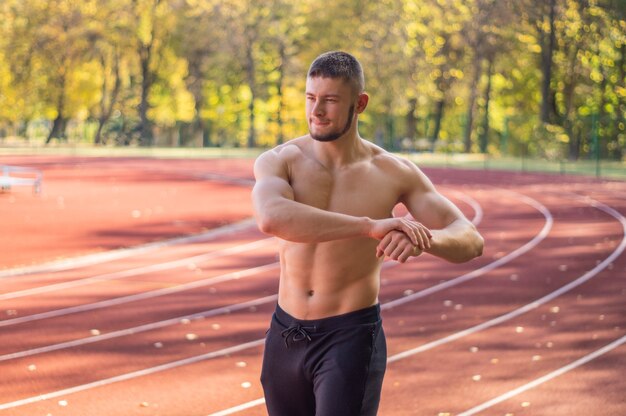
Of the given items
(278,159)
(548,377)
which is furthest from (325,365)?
(548,377)

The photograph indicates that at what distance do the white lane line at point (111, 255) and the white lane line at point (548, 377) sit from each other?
6.83 m

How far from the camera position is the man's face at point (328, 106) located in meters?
3.15

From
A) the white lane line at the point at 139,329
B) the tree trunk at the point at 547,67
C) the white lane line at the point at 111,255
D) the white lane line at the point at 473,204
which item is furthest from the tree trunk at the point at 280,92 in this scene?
the white lane line at the point at 139,329

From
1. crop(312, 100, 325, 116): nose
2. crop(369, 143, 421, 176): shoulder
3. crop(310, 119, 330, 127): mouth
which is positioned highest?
crop(312, 100, 325, 116): nose

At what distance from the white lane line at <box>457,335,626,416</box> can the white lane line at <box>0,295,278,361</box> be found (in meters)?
3.35

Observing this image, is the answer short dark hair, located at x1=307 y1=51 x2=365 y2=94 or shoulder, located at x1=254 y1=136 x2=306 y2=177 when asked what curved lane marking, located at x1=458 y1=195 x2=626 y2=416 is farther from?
short dark hair, located at x1=307 y1=51 x2=365 y2=94

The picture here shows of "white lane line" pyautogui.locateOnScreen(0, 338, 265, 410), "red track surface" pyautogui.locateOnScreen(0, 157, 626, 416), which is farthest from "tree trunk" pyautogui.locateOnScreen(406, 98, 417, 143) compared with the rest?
"white lane line" pyautogui.locateOnScreen(0, 338, 265, 410)

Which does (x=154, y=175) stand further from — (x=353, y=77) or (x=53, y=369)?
(x=353, y=77)

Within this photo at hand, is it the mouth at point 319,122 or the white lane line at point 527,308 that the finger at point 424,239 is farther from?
the white lane line at point 527,308

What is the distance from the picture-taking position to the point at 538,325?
980 centimetres

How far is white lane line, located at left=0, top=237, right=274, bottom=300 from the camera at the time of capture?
11.1m

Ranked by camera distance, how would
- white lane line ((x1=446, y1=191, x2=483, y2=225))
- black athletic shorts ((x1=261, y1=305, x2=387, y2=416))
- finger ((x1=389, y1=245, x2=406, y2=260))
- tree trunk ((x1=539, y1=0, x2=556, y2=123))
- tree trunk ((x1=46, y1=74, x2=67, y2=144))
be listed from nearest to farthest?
finger ((x1=389, y1=245, x2=406, y2=260))
black athletic shorts ((x1=261, y1=305, x2=387, y2=416))
white lane line ((x1=446, y1=191, x2=483, y2=225))
tree trunk ((x1=539, y1=0, x2=556, y2=123))
tree trunk ((x1=46, y1=74, x2=67, y2=144))

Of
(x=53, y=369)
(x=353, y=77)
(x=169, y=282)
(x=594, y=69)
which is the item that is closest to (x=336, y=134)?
(x=353, y=77)

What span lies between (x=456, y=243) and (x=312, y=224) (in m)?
0.47
